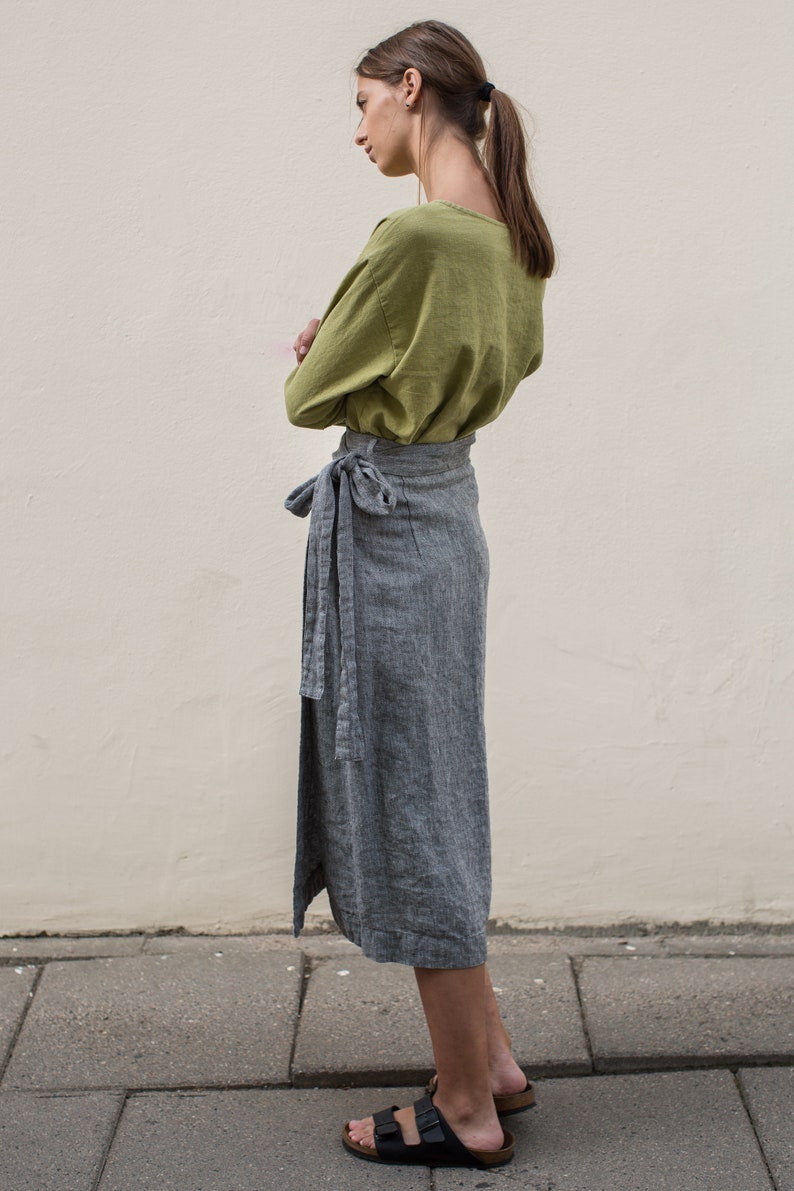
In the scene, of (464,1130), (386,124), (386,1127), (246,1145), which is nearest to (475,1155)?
(464,1130)

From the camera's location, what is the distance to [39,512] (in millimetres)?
2861

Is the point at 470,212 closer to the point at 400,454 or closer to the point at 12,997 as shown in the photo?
the point at 400,454

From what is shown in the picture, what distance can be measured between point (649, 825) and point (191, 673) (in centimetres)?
113

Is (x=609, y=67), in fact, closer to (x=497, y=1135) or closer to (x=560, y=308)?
(x=560, y=308)

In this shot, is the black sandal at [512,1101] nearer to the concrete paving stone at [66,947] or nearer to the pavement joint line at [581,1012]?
the pavement joint line at [581,1012]

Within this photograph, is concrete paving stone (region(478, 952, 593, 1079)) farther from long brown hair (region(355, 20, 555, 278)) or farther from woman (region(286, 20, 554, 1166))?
long brown hair (region(355, 20, 555, 278))

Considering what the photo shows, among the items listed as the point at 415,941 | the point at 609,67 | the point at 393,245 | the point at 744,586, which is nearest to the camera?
the point at 393,245

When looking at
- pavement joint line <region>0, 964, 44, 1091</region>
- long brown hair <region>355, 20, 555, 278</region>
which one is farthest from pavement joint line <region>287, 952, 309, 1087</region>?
long brown hair <region>355, 20, 555, 278</region>

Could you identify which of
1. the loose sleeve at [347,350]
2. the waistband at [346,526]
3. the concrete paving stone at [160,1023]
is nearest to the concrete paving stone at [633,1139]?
the concrete paving stone at [160,1023]

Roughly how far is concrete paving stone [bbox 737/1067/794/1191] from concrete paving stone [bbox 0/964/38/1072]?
4.80 ft

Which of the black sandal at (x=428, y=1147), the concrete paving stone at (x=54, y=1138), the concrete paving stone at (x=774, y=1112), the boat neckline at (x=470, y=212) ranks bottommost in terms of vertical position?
the concrete paving stone at (x=774, y=1112)

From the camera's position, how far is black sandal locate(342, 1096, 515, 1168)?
2178 millimetres

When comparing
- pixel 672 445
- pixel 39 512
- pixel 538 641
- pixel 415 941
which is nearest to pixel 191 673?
pixel 39 512

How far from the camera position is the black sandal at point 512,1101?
2.31m
